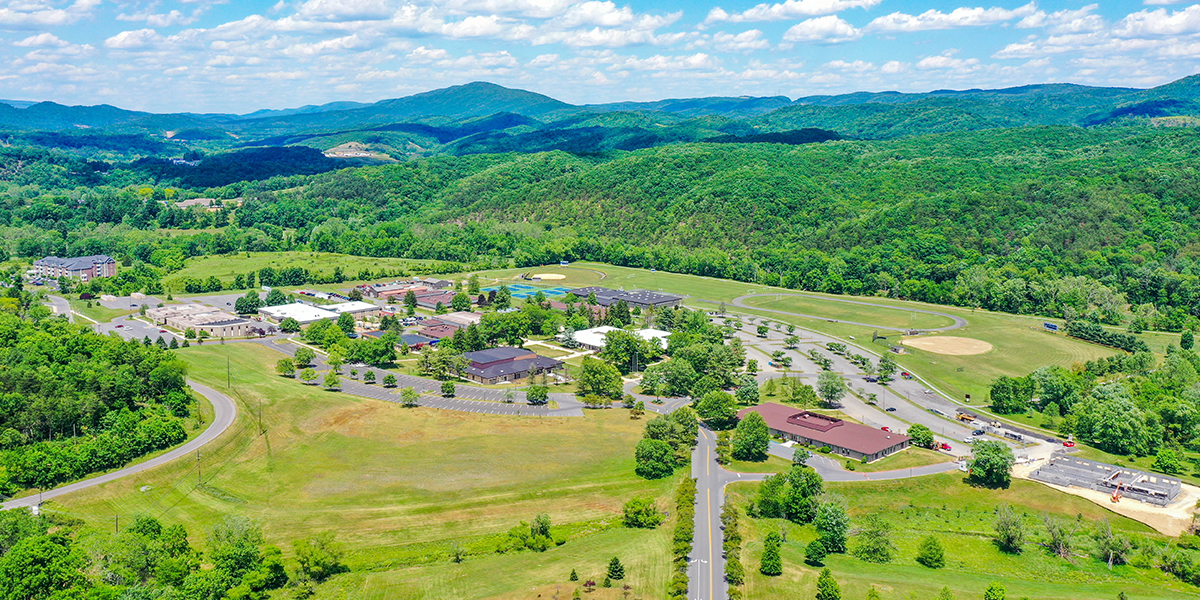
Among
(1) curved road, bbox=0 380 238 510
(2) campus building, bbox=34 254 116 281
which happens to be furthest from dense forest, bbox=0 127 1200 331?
(1) curved road, bbox=0 380 238 510

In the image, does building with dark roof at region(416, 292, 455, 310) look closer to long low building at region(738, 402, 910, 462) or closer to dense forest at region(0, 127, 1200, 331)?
dense forest at region(0, 127, 1200, 331)

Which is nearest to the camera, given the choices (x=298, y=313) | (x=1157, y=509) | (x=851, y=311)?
(x=1157, y=509)

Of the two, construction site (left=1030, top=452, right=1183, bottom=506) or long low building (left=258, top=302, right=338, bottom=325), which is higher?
long low building (left=258, top=302, right=338, bottom=325)

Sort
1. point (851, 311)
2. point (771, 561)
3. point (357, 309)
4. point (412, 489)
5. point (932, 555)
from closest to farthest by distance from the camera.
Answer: point (771, 561) → point (932, 555) → point (412, 489) → point (357, 309) → point (851, 311)

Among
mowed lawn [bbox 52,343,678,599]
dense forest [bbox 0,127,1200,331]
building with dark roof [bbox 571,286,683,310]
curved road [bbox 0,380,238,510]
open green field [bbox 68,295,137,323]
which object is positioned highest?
dense forest [bbox 0,127,1200,331]

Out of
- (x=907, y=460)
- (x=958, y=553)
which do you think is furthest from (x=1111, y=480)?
(x=958, y=553)

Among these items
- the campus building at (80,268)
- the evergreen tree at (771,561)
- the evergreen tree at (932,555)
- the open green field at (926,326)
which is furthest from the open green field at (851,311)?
the campus building at (80,268)

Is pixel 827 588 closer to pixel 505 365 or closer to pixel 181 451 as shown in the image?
pixel 181 451
